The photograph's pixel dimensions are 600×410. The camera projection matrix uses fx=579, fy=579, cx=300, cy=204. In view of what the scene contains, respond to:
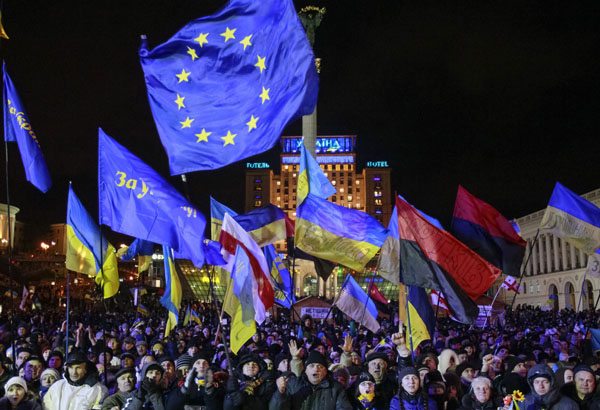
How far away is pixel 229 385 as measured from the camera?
581 centimetres

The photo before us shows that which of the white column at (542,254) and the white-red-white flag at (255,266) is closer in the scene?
the white-red-white flag at (255,266)

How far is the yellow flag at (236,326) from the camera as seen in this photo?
25.2 ft

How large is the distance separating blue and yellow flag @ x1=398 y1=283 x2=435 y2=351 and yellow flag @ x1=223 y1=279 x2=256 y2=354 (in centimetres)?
281

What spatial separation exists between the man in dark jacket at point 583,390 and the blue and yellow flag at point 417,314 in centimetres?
339

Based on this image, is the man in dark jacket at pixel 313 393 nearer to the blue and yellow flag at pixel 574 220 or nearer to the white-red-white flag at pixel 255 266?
the white-red-white flag at pixel 255 266

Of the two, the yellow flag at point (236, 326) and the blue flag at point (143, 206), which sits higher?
the blue flag at point (143, 206)

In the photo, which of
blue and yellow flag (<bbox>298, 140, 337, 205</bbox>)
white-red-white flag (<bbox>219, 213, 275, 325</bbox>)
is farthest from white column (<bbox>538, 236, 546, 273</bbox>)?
white-red-white flag (<bbox>219, 213, 275, 325</bbox>)

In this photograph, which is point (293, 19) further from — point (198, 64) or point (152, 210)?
point (152, 210)

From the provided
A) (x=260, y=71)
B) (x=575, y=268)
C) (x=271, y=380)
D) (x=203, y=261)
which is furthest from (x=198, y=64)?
(x=575, y=268)

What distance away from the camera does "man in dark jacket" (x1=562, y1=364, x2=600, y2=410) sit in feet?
18.9

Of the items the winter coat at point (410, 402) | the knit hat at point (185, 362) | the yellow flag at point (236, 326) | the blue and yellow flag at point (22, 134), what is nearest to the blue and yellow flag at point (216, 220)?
the blue and yellow flag at point (22, 134)

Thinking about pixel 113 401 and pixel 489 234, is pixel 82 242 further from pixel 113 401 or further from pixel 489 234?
pixel 489 234

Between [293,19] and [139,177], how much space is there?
3.37 metres

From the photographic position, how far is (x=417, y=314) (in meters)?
10.2
